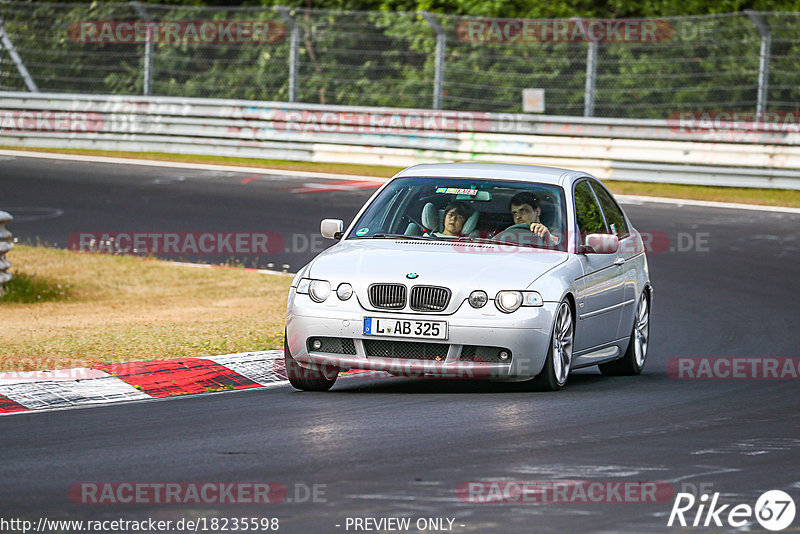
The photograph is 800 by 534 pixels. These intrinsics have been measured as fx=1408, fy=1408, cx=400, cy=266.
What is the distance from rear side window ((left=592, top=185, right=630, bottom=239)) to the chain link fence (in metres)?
12.8

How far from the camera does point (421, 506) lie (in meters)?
5.74

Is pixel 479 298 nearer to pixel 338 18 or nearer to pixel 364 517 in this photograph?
pixel 364 517

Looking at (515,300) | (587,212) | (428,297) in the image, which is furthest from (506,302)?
(587,212)

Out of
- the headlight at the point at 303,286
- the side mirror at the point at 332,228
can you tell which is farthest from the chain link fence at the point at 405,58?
the headlight at the point at 303,286

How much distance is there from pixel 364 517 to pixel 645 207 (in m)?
16.1

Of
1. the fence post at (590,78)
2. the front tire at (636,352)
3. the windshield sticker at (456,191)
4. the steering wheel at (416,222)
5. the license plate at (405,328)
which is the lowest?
the front tire at (636,352)

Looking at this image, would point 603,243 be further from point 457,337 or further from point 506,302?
point 457,337

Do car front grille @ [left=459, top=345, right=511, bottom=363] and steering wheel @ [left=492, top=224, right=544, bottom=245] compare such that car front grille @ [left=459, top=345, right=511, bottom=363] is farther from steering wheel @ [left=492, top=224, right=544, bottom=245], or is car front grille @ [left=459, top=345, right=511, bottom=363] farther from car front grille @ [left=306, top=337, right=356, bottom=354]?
steering wheel @ [left=492, top=224, right=544, bottom=245]

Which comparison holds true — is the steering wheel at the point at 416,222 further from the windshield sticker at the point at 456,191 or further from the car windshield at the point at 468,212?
the windshield sticker at the point at 456,191

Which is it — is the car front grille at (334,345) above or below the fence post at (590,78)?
below

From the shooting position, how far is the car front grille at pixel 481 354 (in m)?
8.51

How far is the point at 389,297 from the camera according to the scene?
8547 mm

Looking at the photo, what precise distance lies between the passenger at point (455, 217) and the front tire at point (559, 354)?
1.01 m

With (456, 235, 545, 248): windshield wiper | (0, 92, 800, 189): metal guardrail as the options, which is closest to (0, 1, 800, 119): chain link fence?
(0, 92, 800, 189): metal guardrail
